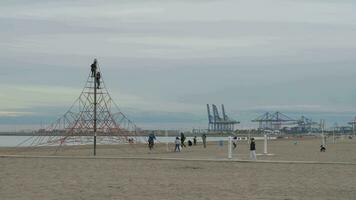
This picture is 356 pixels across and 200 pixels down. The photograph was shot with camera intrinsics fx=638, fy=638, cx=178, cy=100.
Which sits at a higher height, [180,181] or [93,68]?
[93,68]

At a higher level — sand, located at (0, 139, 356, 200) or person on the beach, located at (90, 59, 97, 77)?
person on the beach, located at (90, 59, 97, 77)

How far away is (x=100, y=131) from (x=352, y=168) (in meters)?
21.0

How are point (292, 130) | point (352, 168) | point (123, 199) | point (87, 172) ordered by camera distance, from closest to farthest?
1. point (123, 199)
2. point (87, 172)
3. point (352, 168)
4. point (292, 130)

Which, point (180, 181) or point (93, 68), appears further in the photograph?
point (93, 68)

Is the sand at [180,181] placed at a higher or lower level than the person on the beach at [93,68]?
lower

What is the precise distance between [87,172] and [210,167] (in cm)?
501

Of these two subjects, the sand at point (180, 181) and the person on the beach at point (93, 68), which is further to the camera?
the person on the beach at point (93, 68)

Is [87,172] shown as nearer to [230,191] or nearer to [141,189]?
[141,189]

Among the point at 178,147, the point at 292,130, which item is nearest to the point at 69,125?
the point at 178,147

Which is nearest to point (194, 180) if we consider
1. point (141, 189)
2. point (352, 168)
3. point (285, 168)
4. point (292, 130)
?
point (141, 189)

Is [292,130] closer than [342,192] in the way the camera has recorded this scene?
No

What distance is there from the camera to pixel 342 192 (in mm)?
15516

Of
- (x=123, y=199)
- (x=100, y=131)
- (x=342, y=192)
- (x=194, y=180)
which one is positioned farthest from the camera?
(x=100, y=131)

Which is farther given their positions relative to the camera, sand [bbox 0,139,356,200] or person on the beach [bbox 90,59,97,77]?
person on the beach [bbox 90,59,97,77]
